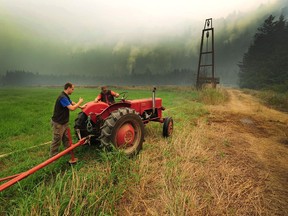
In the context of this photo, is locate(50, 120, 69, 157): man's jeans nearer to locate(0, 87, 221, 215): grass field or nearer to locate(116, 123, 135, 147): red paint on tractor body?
locate(0, 87, 221, 215): grass field

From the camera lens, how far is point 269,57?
35.1 meters

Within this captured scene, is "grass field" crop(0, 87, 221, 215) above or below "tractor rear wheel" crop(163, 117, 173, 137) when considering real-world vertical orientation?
below

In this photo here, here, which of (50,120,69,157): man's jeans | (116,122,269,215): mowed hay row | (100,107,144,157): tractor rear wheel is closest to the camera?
(116,122,269,215): mowed hay row

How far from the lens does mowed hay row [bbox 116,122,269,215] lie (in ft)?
7.86

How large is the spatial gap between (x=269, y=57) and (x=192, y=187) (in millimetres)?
41641

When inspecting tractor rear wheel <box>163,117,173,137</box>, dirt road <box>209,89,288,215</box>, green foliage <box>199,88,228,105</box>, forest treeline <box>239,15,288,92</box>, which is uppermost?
forest treeline <box>239,15,288,92</box>

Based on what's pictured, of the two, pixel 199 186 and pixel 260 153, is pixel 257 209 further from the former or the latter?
pixel 260 153

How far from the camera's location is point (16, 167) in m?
3.62

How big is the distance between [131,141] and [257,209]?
241cm

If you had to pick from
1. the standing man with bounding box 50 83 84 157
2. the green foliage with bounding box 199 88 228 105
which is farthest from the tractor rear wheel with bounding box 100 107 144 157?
the green foliage with bounding box 199 88 228 105

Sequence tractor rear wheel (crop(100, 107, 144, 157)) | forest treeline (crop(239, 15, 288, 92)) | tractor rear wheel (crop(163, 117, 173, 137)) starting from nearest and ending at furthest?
tractor rear wheel (crop(100, 107, 144, 157))
tractor rear wheel (crop(163, 117, 173, 137))
forest treeline (crop(239, 15, 288, 92))

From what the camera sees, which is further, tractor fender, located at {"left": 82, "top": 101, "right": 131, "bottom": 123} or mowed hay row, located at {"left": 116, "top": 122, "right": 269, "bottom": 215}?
tractor fender, located at {"left": 82, "top": 101, "right": 131, "bottom": 123}

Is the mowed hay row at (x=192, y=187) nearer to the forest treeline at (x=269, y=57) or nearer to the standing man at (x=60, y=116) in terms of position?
the standing man at (x=60, y=116)

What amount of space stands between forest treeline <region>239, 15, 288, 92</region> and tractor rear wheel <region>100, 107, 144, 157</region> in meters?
25.0
